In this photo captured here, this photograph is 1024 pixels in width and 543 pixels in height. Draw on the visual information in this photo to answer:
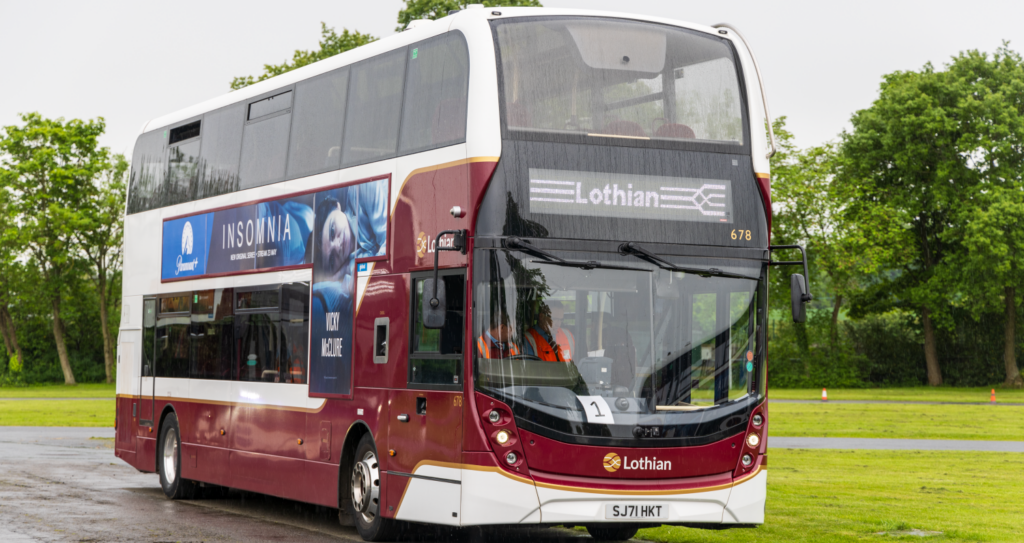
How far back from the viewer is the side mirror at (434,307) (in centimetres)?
977

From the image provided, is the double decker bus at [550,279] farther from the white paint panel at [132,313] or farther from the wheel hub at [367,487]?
the white paint panel at [132,313]

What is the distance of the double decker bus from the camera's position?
388 inches

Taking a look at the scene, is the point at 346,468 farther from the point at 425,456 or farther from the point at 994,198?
the point at 994,198

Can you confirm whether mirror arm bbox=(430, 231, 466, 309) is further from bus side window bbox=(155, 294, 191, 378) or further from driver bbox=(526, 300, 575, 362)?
bus side window bbox=(155, 294, 191, 378)

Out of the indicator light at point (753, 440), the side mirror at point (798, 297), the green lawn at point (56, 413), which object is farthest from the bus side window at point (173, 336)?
the green lawn at point (56, 413)

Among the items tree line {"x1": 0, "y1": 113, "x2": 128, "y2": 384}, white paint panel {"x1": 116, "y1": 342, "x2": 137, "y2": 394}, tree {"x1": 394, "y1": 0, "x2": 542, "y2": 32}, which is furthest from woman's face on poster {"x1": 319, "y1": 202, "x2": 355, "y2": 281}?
tree line {"x1": 0, "y1": 113, "x2": 128, "y2": 384}

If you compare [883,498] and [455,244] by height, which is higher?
[455,244]

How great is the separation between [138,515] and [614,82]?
7002mm

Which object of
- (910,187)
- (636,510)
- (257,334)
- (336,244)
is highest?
(910,187)

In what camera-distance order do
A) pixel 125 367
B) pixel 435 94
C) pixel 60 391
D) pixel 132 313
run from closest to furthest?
pixel 435 94 → pixel 132 313 → pixel 125 367 → pixel 60 391

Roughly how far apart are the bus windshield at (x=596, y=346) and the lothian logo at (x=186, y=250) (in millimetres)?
6634

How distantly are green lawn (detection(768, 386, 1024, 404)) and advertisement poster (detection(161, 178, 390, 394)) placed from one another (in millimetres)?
38222

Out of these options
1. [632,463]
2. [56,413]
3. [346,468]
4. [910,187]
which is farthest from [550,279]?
[910,187]

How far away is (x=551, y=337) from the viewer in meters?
9.87
